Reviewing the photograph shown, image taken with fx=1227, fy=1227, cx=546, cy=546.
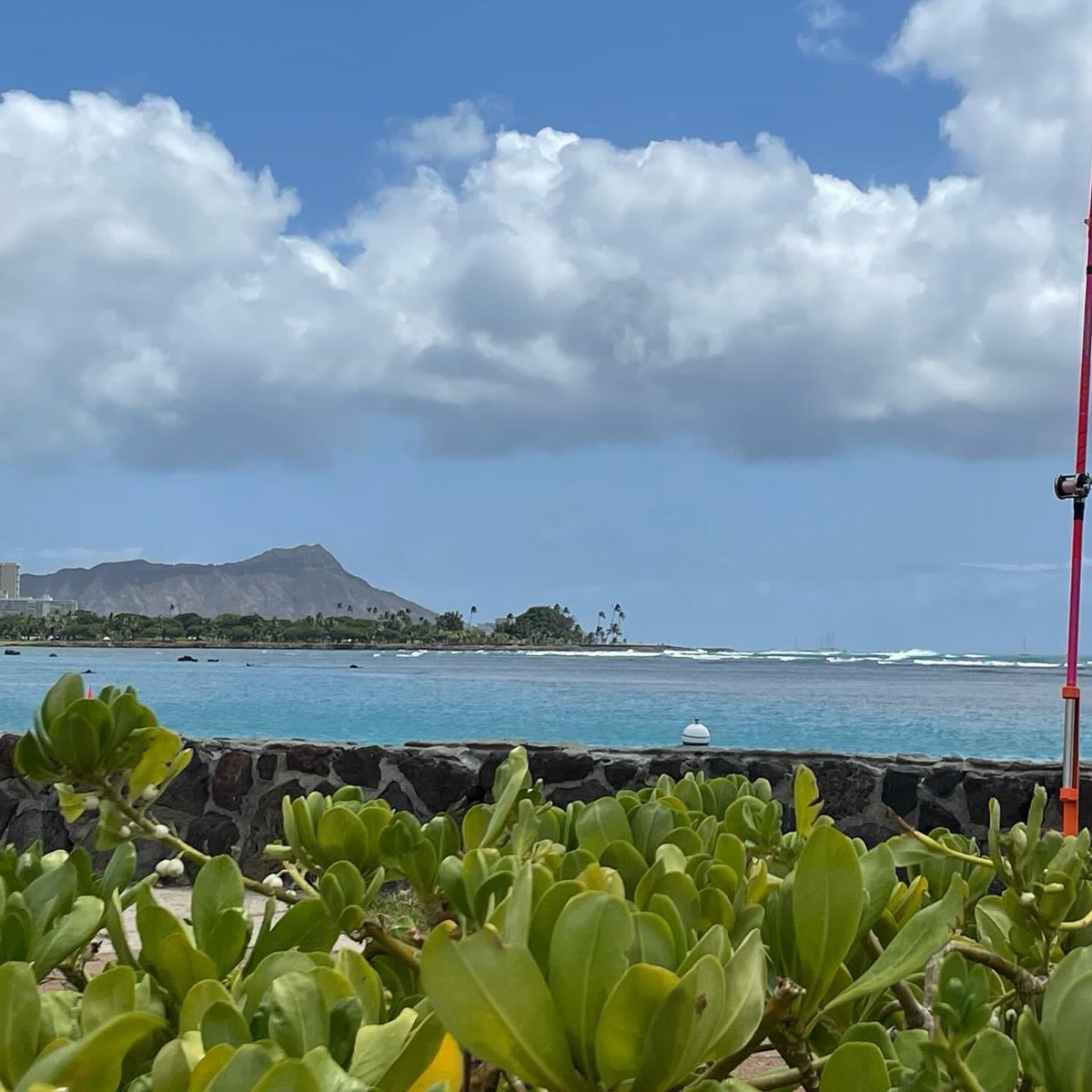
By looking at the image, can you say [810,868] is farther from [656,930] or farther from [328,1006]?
[328,1006]

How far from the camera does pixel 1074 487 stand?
11.4 ft

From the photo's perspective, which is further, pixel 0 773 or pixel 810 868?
pixel 0 773

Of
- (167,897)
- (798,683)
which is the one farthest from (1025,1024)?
(798,683)

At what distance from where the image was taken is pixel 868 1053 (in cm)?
50

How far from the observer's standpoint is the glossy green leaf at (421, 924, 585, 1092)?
0.44 meters

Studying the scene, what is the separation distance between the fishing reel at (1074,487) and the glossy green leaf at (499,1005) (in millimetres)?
3365

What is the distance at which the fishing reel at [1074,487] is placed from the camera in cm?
346

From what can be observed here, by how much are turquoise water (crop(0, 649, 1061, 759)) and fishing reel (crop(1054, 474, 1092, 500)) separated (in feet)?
26.3

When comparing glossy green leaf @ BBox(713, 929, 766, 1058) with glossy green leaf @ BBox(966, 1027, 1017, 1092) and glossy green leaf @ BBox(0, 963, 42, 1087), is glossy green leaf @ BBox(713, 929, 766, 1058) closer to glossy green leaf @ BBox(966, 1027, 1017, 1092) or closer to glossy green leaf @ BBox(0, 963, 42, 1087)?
glossy green leaf @ BBox(966, 1027, 1017, 1092)

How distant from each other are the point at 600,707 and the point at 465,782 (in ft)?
91.7

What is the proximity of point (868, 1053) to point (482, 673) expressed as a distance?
58224 mm

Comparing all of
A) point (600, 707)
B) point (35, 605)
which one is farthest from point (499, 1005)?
point (35, 605)

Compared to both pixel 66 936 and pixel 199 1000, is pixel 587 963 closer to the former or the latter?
pixel 199 1000

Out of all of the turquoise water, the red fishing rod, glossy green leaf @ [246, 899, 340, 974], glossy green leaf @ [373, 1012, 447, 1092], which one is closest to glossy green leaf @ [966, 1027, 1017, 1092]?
glossy green leaf @ [373, 1012, 447, 1092]
